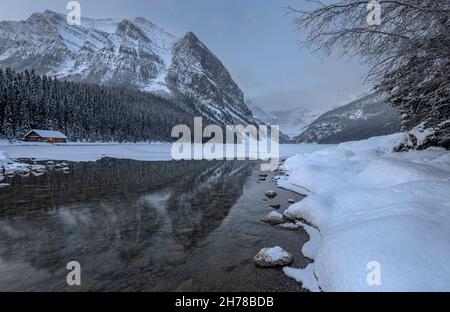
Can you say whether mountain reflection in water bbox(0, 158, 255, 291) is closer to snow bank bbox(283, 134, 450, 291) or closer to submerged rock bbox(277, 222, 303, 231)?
submerged rock bbox(277, 222, 303, 231)

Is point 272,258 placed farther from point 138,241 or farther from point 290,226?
point 138,241

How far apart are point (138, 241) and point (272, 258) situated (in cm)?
476

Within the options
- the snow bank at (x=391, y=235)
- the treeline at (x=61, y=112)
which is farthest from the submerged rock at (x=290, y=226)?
the treeline at (x=61, y=112)

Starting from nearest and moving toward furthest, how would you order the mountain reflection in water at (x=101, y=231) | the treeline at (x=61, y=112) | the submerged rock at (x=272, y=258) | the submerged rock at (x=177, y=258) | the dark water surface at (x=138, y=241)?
the dark water surface at (x=138, y=241), the mountain reflection in water at (x=101, y=231), the submerged rock at (x=272, y=258), the submerged rock at (x=177, y=258), the treeline at (x=61, y=112)

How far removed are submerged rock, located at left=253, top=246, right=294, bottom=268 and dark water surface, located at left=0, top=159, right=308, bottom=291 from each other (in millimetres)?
215

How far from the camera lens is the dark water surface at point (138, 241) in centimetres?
639

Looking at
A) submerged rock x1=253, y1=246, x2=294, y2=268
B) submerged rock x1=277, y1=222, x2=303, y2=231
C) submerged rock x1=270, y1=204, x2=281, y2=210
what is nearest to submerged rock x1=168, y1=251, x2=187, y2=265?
A: submerged rock x1=253, y1=246, x2=294, y2=268

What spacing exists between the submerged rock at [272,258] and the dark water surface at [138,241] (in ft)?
0.71

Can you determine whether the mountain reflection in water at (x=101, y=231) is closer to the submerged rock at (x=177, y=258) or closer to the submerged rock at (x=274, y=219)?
the submerged rock at (x=177, y=258)

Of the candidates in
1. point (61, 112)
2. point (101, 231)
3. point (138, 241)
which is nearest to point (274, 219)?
point (138, 241)

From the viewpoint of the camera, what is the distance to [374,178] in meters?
11.7

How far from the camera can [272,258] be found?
24.2 ft

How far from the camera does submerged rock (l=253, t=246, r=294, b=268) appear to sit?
7254mm
